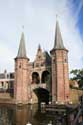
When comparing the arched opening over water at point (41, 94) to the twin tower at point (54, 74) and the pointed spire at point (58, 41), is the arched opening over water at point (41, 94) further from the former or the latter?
the pointed spire at point (58, 41)

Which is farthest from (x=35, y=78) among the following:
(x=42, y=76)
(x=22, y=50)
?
(x=22, y=50)

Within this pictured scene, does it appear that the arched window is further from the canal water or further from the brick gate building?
the canal water

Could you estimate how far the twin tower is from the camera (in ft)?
169

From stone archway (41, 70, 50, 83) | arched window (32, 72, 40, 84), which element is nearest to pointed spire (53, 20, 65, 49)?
stone archway (41, 70, 50, 83)

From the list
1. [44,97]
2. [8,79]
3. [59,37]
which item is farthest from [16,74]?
[8,79]

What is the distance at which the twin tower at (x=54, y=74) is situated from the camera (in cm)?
5147

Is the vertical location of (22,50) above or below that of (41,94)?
above

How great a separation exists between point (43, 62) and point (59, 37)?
7.55 meters

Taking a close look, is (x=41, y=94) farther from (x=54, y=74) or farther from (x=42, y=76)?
(x=54, y=74)

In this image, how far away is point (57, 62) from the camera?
52594mm

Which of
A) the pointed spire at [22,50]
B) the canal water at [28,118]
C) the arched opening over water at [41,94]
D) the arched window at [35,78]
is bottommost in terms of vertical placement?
the canal water at [28,118]

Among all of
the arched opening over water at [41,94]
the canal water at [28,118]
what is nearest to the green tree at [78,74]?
the arched opening over water at [41,94]

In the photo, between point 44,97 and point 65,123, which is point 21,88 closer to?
point 44,97

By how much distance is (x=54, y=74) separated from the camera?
52.9 metres
